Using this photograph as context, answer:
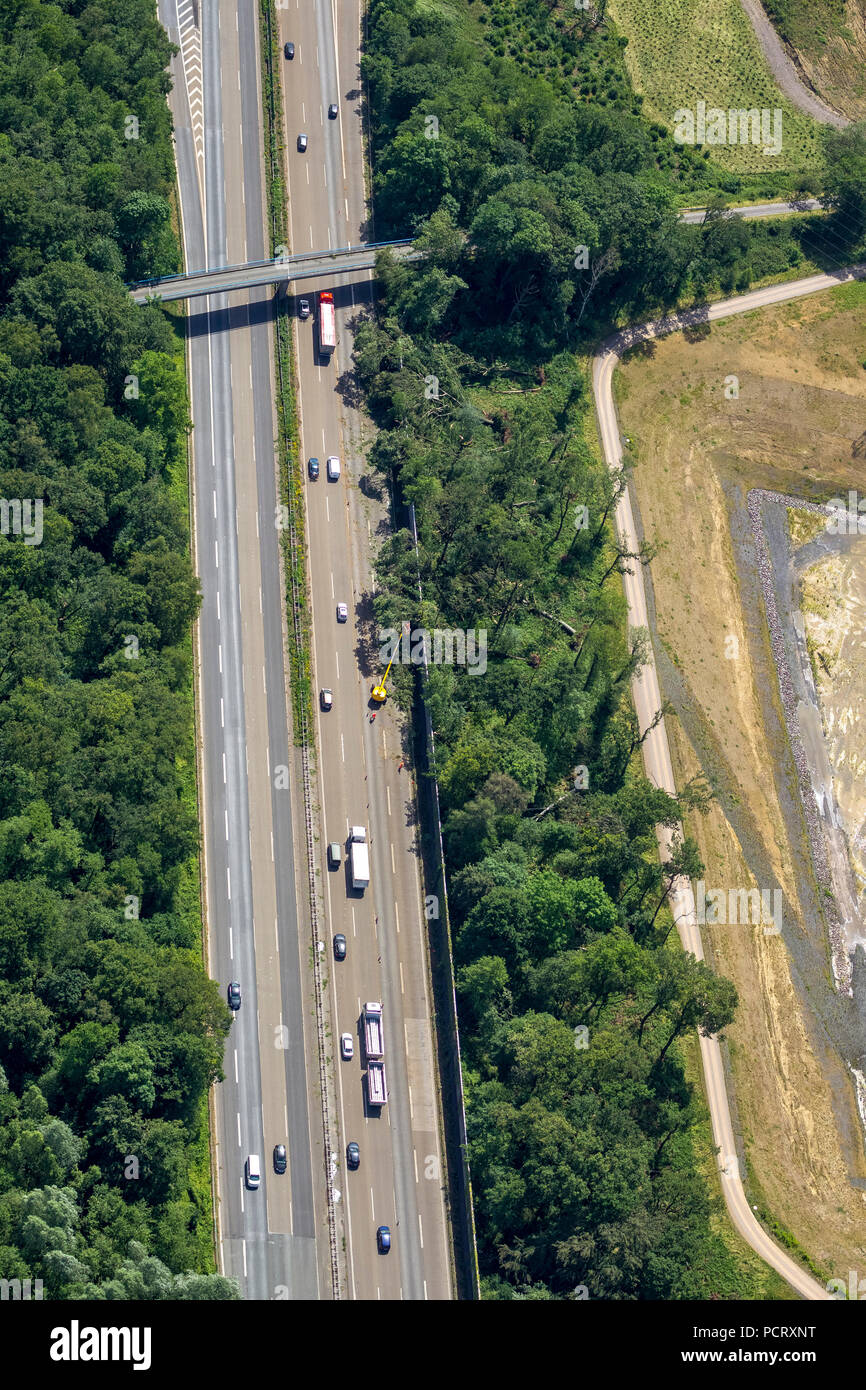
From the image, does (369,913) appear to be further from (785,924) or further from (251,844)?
(785,924)

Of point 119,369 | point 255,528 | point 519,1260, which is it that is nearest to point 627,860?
point 519,1260

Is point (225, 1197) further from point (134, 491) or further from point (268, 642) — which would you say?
point (134, 491)

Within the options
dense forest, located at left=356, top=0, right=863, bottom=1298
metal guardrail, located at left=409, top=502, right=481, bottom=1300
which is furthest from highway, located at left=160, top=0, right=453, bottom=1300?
dense forest, located at left=356, top=0, right=863, bottom=1298

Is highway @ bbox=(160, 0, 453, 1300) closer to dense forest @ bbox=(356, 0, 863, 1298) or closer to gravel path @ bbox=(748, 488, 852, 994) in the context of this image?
dense forest @ bbox=(356, 0, 863, 1298)

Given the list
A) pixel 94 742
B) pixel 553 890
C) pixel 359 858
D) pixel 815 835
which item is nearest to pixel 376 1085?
pixel 359 858

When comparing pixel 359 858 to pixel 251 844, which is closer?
pixel 359 858

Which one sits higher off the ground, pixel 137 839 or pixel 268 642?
pixel 268 642
